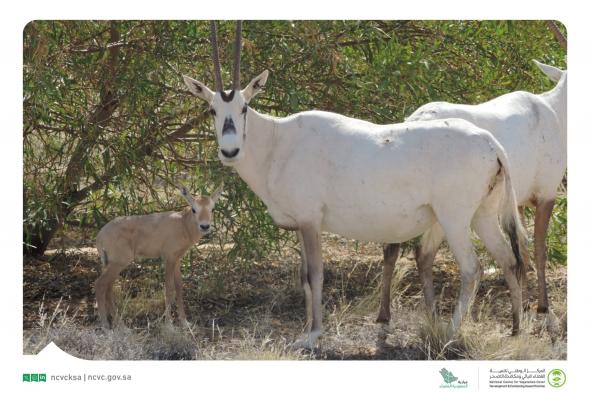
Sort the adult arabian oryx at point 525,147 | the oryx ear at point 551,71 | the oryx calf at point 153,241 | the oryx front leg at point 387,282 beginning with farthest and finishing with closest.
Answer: the oryx ear at point 551,71 < the oryx calf at point 153,241 < the oryx front leg at point 387,282 < the adult arabian oryx at point 525,147

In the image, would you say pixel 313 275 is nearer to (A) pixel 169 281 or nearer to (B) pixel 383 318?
(B) pixel 383 318

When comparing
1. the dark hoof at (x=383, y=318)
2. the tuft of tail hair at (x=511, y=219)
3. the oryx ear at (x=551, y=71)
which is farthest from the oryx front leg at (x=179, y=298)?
the oryx ear at (x=551, y=71)

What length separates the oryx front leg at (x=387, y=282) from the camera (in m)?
8.78

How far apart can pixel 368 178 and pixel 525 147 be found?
1.78 m

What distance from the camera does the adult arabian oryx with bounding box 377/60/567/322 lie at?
27.7 ft

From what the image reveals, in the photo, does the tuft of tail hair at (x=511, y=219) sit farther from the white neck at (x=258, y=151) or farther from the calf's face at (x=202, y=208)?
the calf's face at (x=202, y=208)

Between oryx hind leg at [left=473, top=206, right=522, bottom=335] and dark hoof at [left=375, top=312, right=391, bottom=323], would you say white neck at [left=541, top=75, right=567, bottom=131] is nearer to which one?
oryx hind leg at [left=473, top=206, right=522, bottom=335]

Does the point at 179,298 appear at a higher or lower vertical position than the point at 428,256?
lower

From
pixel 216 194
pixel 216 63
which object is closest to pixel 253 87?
pixel 216 63

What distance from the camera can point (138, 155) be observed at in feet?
31.4

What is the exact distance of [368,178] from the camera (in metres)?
7.64

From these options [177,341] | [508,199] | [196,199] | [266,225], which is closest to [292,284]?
[266,225]

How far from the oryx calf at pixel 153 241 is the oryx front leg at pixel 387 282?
1710 mm
